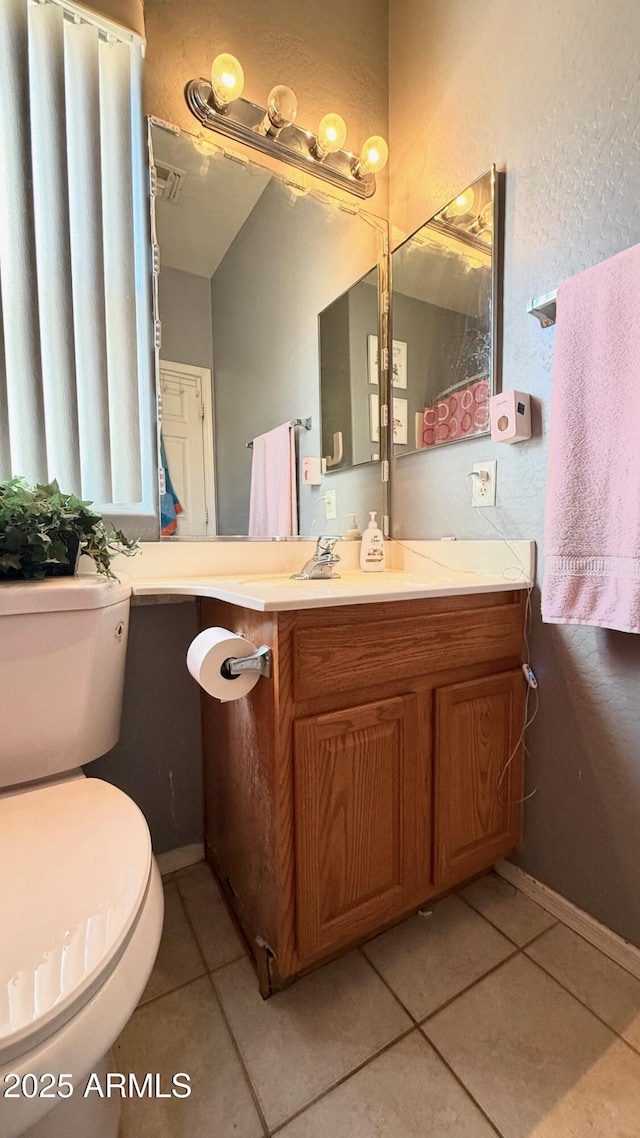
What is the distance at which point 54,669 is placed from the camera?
0.84 meters

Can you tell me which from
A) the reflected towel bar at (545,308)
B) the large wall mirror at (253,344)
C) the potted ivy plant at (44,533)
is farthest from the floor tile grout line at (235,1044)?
the reflected towel bar at (545,308)

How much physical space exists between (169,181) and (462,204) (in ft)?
2.56

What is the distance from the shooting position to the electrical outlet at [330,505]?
1479 millimetres

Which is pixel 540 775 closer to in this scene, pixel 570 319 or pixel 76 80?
pixel 570 319

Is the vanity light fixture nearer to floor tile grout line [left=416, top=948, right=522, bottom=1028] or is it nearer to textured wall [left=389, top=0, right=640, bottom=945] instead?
textured wall [left=389, top=0, right=640, bottom=945]

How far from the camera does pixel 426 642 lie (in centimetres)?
97

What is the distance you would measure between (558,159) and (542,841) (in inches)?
62.7

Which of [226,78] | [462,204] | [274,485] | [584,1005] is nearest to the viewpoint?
[584,1005]

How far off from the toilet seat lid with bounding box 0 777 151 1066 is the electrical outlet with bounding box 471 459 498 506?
3.45 ft

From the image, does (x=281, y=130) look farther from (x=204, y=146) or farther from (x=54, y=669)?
(x=54, y=669)

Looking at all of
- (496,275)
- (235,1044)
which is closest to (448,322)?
(496,275)

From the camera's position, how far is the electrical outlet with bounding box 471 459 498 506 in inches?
47.3

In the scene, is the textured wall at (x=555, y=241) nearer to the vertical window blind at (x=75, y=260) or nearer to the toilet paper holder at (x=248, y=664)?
the toilet paper holder at (x=248, y=664)

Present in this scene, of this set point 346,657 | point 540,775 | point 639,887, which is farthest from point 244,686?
point 639,887
